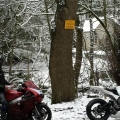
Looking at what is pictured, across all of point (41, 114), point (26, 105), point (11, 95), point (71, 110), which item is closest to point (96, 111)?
point (41, 114)

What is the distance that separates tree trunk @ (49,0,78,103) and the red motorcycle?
2.11 meters

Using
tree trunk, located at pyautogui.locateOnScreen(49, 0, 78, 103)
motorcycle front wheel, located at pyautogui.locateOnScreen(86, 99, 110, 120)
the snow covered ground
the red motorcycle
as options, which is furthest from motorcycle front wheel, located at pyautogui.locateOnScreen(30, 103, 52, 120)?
tree trunk, located at pyautogui.locateOnScreen(49, 0, 78, 103)

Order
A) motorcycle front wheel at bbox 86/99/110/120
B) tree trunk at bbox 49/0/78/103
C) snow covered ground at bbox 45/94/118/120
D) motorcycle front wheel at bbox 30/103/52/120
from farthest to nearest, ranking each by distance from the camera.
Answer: tree trunk at bbox 49/0/78/103
snow covered ground at bbox 45/94/118/120
motorcycle front wheel at bbox 30/103/52/120
motorcycle front wheel at bbox 86/99/110/120

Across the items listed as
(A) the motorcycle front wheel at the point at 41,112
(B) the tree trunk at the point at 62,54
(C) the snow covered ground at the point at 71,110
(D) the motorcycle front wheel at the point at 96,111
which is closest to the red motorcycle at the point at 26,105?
(A) the motorcycle front wheel at the point at 41,112

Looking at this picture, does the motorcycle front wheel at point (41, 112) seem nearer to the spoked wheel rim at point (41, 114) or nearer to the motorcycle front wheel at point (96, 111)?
the spoked wheel rim at point (41, 114)

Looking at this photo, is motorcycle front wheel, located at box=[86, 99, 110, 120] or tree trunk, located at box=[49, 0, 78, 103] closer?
motorcycle front wheel, located at box=[86, 99, 110, 120]

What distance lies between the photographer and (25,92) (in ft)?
24.8

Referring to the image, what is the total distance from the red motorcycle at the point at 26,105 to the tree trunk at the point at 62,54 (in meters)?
2.11

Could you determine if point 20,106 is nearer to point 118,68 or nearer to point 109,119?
point 109,119

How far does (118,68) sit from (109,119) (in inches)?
150

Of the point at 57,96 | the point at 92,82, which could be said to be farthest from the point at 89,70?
the point at 57,96

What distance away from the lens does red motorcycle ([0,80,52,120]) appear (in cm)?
748

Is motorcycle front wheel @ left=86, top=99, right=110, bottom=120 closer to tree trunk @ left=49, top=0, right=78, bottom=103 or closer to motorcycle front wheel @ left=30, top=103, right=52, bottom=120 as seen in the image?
motorcycle front wheel @ left=30, top=103, right=52, bottom=120

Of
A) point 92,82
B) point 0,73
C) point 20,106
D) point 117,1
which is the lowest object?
point 92,82
